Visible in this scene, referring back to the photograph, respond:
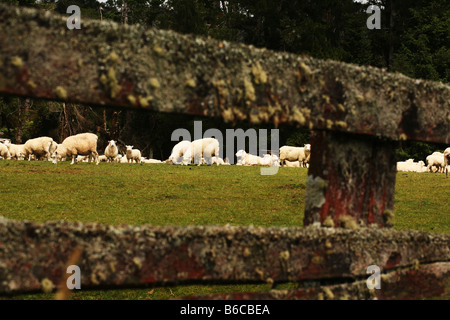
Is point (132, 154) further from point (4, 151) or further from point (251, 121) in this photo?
point (251, 121)

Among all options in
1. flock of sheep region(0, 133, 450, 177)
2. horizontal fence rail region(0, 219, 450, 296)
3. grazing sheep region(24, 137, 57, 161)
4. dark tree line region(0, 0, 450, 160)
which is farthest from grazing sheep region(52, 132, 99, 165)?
horizontal fence rail region(0, 219, 450, 296)

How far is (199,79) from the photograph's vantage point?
92.3 inches

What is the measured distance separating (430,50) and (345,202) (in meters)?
40.5

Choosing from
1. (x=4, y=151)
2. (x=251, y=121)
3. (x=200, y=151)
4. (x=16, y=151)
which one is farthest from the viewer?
(x=16, y=151)

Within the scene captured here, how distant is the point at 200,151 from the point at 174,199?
501 inches

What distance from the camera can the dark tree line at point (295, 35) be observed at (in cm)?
3581

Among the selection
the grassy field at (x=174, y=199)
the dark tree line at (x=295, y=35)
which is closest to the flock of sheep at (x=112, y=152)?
the grassy field at (x=174, y=199)

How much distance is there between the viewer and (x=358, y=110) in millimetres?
2762

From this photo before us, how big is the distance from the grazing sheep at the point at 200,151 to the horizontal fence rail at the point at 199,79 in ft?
67.7

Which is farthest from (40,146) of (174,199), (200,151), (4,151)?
(174,199)

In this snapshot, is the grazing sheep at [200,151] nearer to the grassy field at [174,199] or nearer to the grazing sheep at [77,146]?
the grazing sheep at [77,146]
